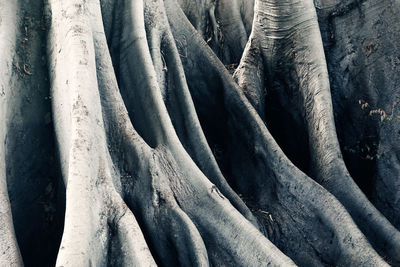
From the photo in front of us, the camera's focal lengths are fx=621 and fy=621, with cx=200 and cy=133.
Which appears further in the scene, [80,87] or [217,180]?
[217,180]

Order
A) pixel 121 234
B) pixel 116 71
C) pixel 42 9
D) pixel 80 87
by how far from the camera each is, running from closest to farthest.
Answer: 1. pixel 121 234
2. pixel 80 87
3. pixel 42 9
4. pixel 116 71

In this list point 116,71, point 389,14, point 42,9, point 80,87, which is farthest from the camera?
point 389,14

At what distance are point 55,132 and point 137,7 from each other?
1649 mm

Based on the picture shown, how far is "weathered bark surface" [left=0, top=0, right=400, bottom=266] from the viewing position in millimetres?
4785

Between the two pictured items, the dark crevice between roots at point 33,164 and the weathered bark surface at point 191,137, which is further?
the dark crevice between roots at point 33,164

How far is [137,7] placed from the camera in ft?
19.9

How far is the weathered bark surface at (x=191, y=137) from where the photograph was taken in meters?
4.79

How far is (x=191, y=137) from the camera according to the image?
5.91 metres

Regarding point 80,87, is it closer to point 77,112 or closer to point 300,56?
point 77,112

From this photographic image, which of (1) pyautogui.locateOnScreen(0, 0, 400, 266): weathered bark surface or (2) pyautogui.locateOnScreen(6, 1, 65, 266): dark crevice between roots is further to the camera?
(2) pyautogui.locateOnScreen(6, 1, 65, 266): dark crevice between roots

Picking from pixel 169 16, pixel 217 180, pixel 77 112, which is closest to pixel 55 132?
pixel 77 112

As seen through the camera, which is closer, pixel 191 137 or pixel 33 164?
pixel 33 164

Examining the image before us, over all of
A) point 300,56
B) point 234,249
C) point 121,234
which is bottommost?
point 234,249

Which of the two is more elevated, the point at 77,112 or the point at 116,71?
the point at 116,71
